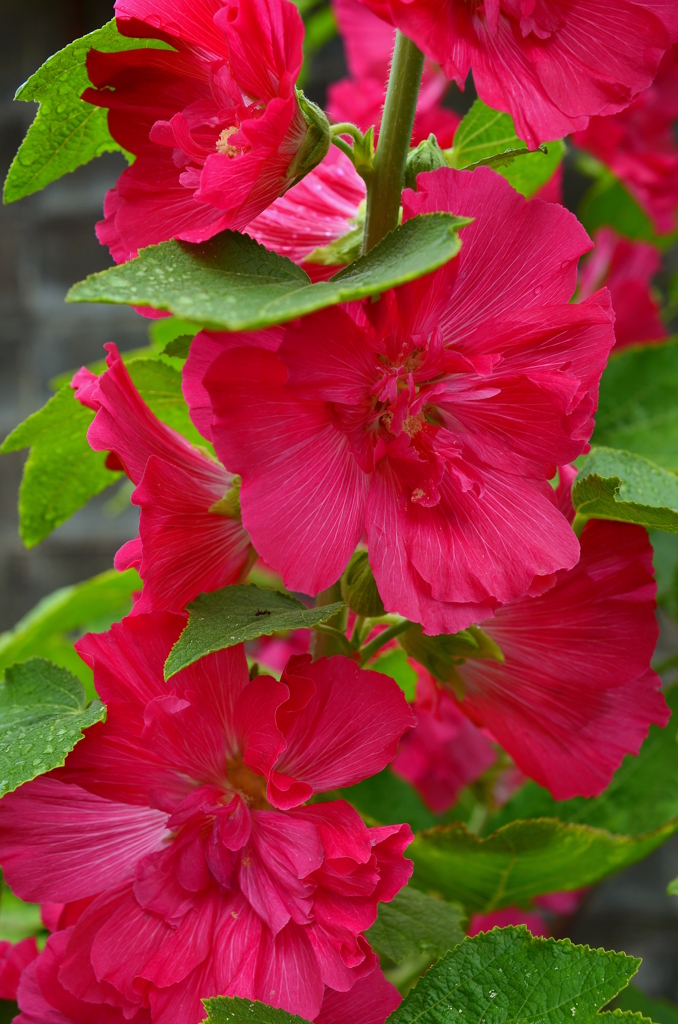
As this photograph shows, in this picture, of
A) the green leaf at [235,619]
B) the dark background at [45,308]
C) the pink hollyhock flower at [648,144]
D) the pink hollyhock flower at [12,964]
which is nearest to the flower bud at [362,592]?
the green leaf at [235,619]

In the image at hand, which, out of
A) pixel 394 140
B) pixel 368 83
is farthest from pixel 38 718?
pixel 368 83

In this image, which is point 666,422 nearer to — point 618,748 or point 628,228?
point 618,748

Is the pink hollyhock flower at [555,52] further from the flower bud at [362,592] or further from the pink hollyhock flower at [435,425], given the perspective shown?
the flower bud at [362,592]

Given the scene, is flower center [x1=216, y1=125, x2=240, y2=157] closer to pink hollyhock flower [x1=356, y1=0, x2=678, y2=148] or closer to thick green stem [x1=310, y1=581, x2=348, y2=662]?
pink hollyhock flower [x1=356, y1=0, x2=678, y2=148]

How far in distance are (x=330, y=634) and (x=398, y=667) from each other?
0.18 m

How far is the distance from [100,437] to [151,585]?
0.23 feet

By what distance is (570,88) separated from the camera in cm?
37

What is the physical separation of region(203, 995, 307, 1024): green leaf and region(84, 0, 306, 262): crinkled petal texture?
0.97 ft

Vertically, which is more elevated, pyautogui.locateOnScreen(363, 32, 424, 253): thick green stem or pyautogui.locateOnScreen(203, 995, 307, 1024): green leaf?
pyautogui.locateOnScreen(363, 32, 424, 253): thick green stem

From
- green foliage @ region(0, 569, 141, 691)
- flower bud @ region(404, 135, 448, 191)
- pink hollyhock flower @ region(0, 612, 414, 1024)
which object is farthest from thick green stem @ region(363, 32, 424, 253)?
green foliage @ region(0, 569, 141, 691)

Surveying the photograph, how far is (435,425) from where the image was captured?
0.41 metres

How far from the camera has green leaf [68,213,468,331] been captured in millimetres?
290

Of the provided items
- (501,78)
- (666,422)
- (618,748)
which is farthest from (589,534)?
(666,422)

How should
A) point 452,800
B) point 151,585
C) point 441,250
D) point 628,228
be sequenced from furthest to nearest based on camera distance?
point 628,228
point 452,800
point 151,585
point 441,250
